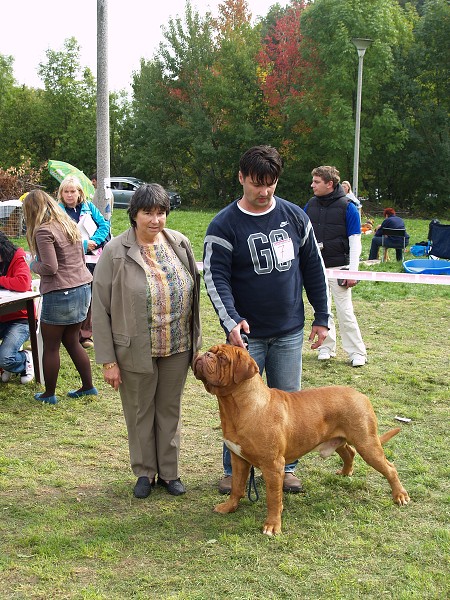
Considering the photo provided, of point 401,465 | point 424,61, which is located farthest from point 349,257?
point 424,61

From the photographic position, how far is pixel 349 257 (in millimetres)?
7395

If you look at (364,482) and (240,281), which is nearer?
(240,281)

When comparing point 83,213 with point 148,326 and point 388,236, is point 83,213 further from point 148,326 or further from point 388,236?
point 388,236

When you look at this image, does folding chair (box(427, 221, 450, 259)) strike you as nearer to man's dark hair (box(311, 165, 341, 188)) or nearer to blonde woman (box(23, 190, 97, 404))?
man's dark hair (box(311, 165, 341, 188))

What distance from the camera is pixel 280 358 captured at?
174 inches

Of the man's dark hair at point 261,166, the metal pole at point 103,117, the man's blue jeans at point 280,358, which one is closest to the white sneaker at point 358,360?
the man's blue jeans at point 280,358

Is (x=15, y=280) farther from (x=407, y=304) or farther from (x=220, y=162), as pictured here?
(x=220, y=162)

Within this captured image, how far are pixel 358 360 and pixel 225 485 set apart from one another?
3352 millimetres

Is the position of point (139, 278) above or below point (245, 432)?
above

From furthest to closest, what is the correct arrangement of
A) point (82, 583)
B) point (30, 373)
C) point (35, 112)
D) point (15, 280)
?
point (35, 112), point (30, 373), point (15, 280), point (82, 583)

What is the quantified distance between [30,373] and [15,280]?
1.00 meters

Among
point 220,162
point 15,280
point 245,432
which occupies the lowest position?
point 245,432

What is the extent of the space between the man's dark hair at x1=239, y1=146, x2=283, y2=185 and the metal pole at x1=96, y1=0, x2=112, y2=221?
610 cm

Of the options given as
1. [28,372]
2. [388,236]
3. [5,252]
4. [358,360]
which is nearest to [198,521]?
[28,372]
